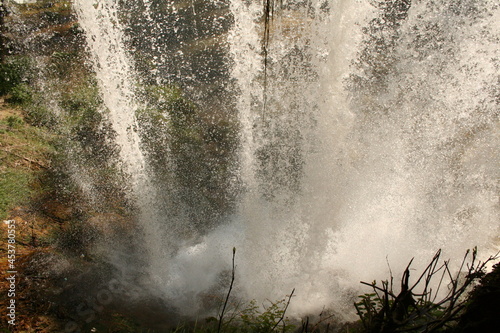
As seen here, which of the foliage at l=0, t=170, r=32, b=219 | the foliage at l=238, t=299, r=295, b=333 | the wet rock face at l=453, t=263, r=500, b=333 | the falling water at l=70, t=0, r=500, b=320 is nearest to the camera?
the wet rock face at l=453, t=263, r=500, b=333

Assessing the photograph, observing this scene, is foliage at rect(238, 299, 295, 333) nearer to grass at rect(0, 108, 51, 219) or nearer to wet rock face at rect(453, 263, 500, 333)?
wet rock face at rect(453, 263, 500, 333)

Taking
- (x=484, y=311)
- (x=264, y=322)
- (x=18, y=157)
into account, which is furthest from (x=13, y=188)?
(x=484, y=311)

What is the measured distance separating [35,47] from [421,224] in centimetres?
753

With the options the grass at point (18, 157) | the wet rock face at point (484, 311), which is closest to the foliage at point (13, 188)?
the grass at point (18, 157)

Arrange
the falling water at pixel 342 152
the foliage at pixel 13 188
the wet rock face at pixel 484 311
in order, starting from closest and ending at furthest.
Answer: the wet rock face at pixel 484 311
the foliage at pixel 13 188
the falling water at pixel 342 152

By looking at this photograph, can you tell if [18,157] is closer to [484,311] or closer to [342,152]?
[342,152]

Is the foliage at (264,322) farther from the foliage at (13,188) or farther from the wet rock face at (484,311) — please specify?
the foliage at (13,188)

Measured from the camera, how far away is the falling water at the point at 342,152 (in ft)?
13.3

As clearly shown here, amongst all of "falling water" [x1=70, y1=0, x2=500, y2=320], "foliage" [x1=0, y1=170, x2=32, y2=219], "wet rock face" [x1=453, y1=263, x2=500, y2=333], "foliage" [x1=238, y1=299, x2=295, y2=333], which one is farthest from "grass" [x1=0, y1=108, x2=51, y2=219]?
"wet rock face" [x1=453, y1=263, x2=500, y2=333]

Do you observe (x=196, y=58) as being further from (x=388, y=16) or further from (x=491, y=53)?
(x=491, y=53)

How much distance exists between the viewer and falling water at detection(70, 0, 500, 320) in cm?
406

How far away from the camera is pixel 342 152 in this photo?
464 centimetres

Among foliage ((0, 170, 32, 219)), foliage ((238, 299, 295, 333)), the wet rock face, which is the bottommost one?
the wet rock face

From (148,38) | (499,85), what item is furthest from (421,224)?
(148,38)
